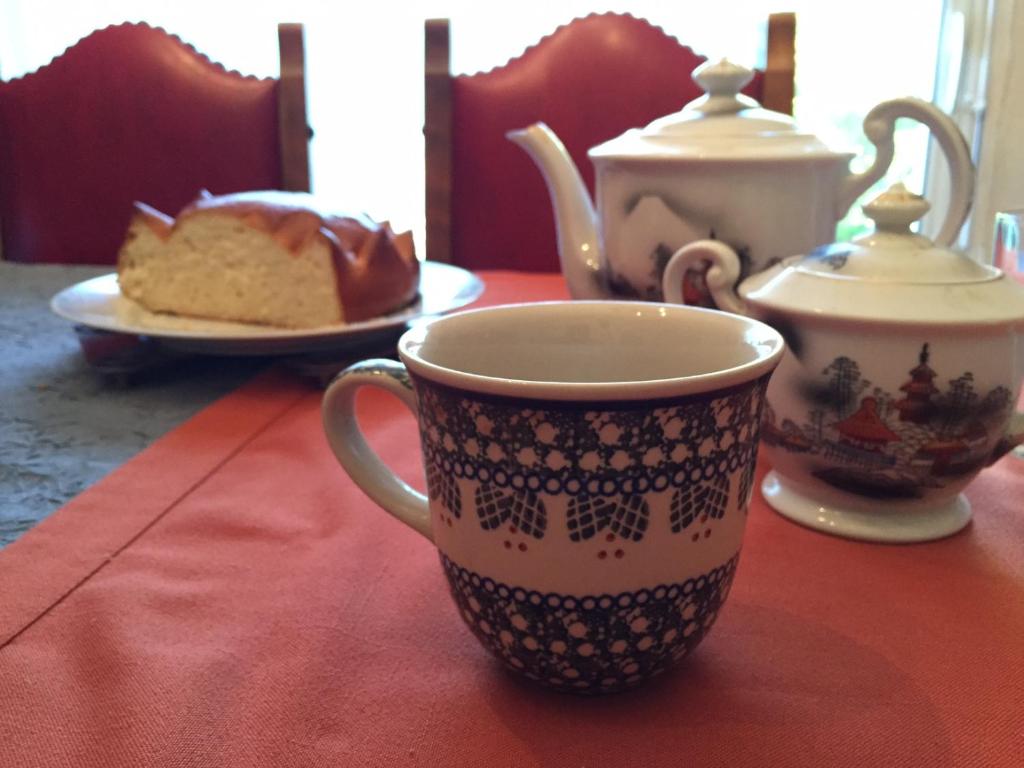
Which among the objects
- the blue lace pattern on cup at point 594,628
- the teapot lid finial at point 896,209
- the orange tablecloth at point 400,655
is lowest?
the orange tablecloth at point 400,655

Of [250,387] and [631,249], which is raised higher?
[631,249]

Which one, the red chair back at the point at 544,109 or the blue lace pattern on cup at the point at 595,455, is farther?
the red chair back at the point at 544,109

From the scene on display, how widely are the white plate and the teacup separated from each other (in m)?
0.36

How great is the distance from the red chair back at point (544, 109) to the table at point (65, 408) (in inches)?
23.0

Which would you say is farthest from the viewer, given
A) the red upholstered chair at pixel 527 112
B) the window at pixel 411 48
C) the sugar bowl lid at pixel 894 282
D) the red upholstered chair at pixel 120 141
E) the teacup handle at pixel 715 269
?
the window at pixel 411 48

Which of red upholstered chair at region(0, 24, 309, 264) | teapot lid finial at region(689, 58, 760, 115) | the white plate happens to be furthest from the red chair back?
teapot lid finial at region(689, 58, 760, 115)

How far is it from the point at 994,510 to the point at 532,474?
32cm

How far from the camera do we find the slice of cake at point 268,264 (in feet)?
2.52

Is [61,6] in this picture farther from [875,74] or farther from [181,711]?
[181,711]

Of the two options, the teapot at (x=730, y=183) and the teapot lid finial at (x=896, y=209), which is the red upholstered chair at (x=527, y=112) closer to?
the teapot at (x=730, y=183)

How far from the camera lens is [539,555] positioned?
10.9 inches

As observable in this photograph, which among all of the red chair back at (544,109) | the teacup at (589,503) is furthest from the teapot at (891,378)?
the red chair back at (544,109)

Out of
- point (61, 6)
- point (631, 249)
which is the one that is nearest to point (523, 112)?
point (631, 249)

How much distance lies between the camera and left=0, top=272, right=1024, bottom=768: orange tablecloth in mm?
280
